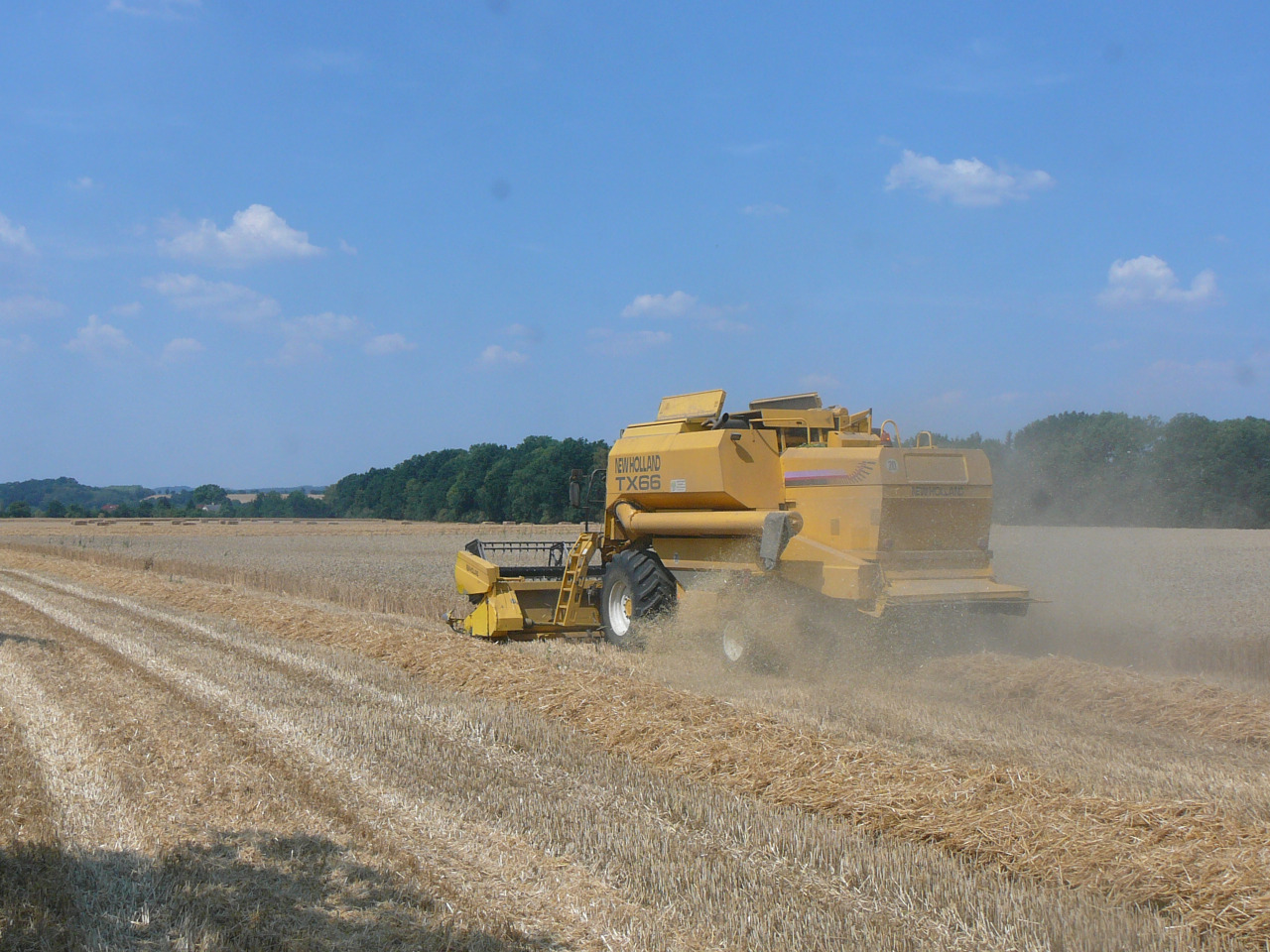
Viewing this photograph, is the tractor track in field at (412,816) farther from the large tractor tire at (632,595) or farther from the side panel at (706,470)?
the side panel at (706,470)

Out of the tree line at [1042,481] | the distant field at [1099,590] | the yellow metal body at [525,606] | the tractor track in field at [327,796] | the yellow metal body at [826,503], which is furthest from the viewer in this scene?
the tree line at [1042,481]

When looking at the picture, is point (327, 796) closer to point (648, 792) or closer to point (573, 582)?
point (648, 792)

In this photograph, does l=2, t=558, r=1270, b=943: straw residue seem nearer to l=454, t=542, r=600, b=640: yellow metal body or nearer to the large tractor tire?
the large tractor tire

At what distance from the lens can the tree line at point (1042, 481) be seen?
12.9m

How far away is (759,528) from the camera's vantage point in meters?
9.61

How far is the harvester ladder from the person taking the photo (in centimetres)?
1194

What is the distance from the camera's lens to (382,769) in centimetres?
591

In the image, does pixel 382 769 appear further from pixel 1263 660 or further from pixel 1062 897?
pixel 1263 660

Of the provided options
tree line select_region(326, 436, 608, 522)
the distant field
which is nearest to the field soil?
the distant field

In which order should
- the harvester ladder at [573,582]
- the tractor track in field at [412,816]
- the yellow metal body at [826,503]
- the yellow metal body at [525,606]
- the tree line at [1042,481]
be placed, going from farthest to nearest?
the tree line at [1042,481]
the harvester ladder at [573,582]
the yellow metal body at [525,606]
the yellow metal body at [826,503]
the tractor track in field at [412,816]

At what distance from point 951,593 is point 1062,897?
521 centimetres

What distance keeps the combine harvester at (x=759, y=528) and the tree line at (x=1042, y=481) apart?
229 cm

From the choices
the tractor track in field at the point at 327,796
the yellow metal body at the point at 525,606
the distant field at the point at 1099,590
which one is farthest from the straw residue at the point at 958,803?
the distant field at the point at 1099,590

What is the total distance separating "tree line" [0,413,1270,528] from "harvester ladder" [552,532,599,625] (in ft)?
14.4
